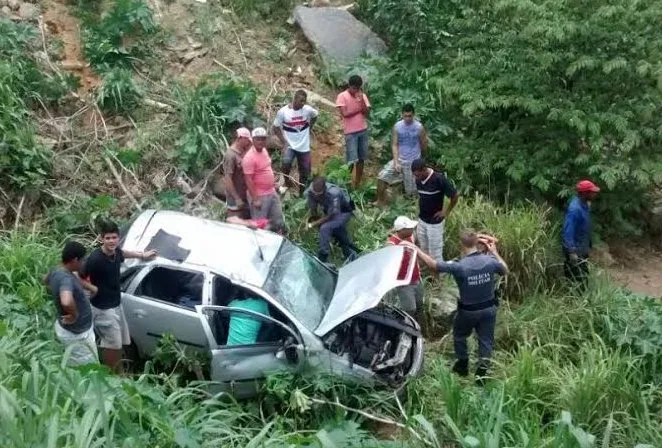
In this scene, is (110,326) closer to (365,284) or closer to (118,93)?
(365,284)

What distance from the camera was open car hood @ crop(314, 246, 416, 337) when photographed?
24.3 feet

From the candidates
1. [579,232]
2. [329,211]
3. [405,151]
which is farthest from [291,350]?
[405,151]

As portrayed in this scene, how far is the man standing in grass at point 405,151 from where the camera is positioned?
10672mm

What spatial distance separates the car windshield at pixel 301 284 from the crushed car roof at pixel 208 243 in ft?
0.32

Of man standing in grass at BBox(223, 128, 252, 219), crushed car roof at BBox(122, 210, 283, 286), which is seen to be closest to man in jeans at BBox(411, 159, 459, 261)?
crushed car roof at BBox(122, 210, 283, 286)

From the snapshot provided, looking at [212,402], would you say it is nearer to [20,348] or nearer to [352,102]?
[20,348]

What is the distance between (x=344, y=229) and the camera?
9.41m

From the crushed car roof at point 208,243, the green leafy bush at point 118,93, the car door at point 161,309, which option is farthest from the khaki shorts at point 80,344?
the green leafy bush at point 118,93

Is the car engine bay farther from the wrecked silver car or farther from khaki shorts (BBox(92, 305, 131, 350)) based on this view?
khaki shorts (BBox(92, 305, 131, 350))

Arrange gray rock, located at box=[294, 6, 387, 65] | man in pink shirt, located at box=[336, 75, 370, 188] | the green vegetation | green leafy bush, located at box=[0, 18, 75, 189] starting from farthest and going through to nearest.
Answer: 1. gray rock, located at box=[294, 6, 387, 65]
2. man in pink shirt, located at box=[336, 75, 370, 188]
3. green leafy bush, located at box=[0, 18, 75, 189]
4. the green vegetation

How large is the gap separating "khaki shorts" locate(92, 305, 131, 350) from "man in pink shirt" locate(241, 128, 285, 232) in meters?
2.45

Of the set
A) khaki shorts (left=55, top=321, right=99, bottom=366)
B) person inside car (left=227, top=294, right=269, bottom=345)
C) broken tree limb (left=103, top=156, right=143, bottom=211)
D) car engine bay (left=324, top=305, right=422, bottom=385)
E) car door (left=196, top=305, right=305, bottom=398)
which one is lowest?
broken tree limb (left=103, top=156, right=143, bottom=211)

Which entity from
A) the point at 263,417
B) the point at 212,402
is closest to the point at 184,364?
the point at 263,417

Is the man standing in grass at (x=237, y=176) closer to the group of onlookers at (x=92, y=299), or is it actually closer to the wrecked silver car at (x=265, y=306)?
the wrecked silver car at (x=265, y=306)
